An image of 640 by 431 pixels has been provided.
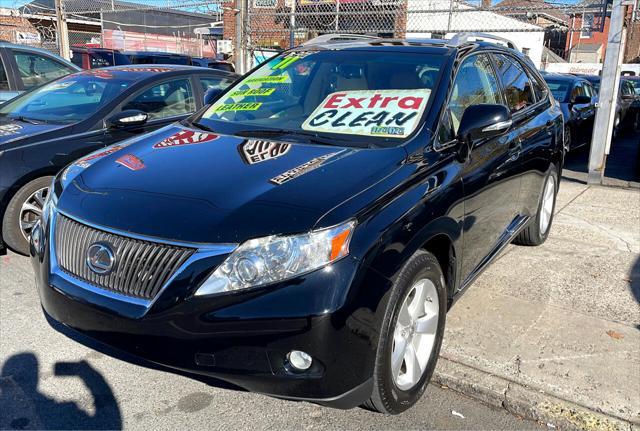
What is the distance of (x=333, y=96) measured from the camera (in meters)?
3.63

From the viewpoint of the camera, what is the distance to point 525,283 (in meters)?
4.34

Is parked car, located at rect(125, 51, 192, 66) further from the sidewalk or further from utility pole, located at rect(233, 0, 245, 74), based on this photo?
the sidewalk

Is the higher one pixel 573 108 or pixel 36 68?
pixel 36 68

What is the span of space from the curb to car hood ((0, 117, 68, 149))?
3.72 meters

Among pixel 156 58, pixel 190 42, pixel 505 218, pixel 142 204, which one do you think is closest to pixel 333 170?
pixel 142 204

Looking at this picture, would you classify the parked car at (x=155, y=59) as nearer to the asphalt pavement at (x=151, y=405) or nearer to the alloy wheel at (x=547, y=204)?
the alloy wheel at (x=547, y=204)

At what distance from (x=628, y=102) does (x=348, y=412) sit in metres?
13.6

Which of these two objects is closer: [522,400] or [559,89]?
[522,400]

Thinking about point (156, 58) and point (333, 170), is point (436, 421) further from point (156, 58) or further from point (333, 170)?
point (156, 58)

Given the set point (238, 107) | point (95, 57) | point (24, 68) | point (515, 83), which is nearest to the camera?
point (238, 107)

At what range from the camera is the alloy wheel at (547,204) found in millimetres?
5074

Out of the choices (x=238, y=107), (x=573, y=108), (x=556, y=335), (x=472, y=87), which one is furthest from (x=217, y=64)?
(x=556, y=335)

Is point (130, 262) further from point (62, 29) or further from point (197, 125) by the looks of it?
point (62, 29)

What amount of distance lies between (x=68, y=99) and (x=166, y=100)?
921 mm
